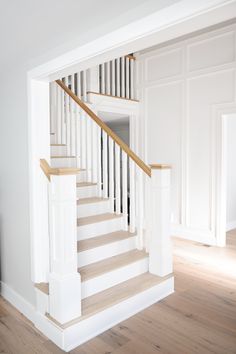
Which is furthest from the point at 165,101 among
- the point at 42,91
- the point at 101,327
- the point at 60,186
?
the point at 101,327

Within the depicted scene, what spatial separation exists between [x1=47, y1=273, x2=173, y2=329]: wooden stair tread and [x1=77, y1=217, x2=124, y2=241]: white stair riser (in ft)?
2.18

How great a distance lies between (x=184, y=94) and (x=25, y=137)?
326 centimetres

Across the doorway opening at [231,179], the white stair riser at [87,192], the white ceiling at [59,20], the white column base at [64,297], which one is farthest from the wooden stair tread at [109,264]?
the doorway opening at [231,179]

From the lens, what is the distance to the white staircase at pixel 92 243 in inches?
92.1

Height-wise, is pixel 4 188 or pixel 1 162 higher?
pixel 1 162

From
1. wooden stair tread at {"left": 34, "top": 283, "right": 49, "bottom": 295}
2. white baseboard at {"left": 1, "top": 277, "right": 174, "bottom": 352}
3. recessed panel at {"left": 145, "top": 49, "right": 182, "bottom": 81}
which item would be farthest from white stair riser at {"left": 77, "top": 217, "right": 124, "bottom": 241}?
recessed panel at {"left": 145, "top": 49, "right": 182, "bottom": 81}

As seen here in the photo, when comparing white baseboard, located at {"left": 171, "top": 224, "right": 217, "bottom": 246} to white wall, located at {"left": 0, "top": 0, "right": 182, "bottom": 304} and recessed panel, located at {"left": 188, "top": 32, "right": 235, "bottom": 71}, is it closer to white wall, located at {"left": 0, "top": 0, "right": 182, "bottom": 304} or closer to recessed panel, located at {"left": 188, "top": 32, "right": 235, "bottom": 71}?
recessed panel, located at {"left": 188, "top": 32, "right": 235, "bottom": 71}

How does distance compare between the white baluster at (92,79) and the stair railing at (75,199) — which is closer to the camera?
the stair railing at (75,199)

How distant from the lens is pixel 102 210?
12.5ft

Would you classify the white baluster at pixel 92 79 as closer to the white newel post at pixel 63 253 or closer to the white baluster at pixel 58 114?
the white baluster at pixel 58 114

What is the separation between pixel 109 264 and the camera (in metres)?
3.01

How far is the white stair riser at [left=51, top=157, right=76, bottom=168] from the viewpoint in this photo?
415cm

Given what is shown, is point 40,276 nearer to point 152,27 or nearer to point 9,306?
point 9,306

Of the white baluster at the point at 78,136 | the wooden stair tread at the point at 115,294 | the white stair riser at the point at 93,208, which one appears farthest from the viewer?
the white baluster at the point at 78,136
